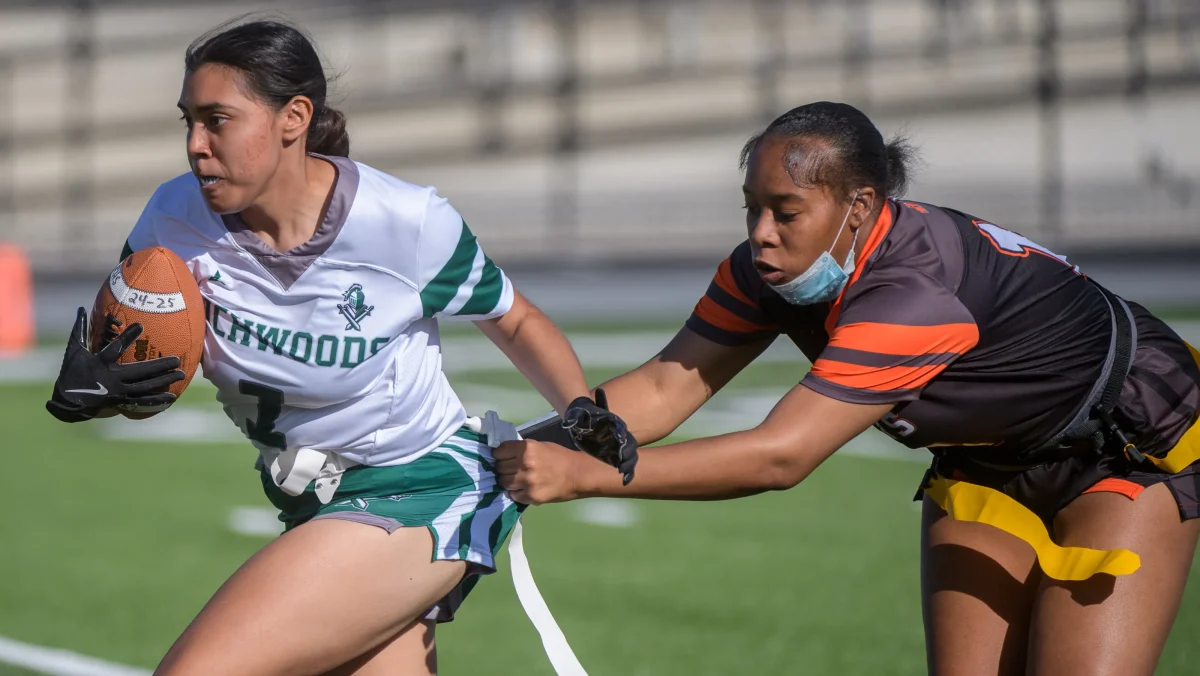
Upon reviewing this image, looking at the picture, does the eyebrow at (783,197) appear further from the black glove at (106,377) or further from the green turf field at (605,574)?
the green turf field at (605,574)

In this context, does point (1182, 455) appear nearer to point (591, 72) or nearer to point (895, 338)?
point (895, 338)

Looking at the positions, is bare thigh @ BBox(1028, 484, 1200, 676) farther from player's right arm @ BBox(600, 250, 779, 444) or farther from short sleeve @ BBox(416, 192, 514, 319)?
short sleeve @ BBox(416, 192, 514, 319)

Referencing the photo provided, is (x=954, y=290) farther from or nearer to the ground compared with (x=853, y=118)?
nearer to the ground

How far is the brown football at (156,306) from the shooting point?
130 inches

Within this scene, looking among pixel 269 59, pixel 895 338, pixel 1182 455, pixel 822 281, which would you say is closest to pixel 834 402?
pixel 895 338

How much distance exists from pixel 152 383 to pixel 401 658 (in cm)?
90

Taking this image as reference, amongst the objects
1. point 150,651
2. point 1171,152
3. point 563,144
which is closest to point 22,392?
point 150,651

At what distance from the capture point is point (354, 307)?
3381 millimetres

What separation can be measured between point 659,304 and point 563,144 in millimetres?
3975

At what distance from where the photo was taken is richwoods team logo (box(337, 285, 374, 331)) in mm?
3371

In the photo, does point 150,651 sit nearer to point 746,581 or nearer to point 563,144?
point 746,581

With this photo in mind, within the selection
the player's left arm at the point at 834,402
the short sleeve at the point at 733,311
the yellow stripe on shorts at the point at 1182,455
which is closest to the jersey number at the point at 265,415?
the player's left arm at the point at 834,402

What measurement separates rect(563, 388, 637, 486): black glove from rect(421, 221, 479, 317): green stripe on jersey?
1.72ft

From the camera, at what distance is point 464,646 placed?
233 inches
